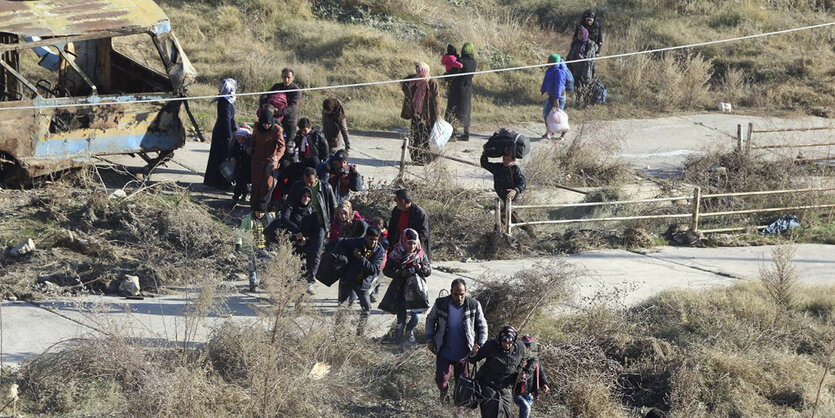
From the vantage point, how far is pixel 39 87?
45.5 feet

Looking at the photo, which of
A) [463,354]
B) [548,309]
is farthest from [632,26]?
[463,354]

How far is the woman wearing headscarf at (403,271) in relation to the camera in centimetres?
958

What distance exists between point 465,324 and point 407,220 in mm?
1816

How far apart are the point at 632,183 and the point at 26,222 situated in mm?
8347

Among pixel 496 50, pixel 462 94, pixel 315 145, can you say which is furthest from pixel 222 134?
pixel 496 50

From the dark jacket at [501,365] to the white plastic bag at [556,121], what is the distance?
29.5 ft

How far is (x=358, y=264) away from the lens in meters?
9.64

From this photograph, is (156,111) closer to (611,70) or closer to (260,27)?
(260,27)

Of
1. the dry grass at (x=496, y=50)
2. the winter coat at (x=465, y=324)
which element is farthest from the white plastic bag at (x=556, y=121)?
the winter coat at (x=465, y=324)

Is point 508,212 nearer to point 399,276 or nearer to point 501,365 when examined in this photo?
point 399,276

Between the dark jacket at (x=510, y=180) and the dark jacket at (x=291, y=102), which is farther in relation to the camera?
the dark jacket at (x=291, y=102)

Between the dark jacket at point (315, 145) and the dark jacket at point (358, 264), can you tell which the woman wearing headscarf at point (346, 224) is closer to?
the dark jacket at point (358, 264)

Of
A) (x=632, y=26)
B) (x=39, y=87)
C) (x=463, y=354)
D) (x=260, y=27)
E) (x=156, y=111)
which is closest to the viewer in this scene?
(x=463, y=354)

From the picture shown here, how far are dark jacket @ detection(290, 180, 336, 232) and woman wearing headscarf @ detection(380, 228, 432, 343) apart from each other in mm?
908
